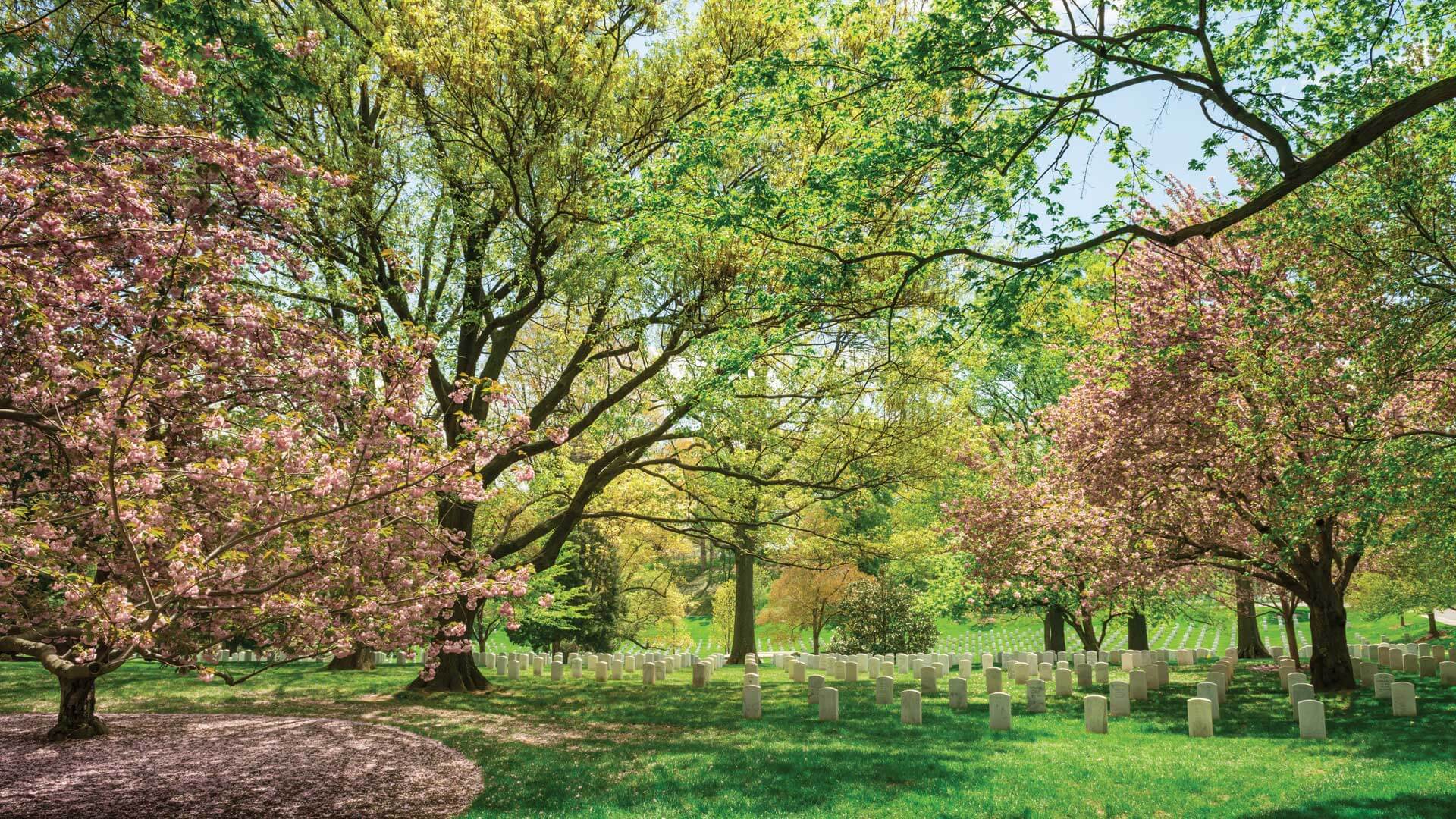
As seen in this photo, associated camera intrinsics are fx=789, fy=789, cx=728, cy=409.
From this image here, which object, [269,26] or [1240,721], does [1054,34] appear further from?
[269,26]

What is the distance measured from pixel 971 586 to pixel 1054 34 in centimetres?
1502

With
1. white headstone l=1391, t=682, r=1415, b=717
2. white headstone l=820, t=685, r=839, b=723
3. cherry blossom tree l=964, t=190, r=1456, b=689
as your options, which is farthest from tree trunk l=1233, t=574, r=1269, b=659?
white headstone l=820, t=685, r=839, b=723

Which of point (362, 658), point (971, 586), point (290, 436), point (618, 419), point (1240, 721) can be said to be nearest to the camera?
point (290, 436)

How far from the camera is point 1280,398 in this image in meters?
11.5

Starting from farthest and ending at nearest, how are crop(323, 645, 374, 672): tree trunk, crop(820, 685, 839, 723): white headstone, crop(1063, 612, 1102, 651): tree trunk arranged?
crop(1063, 612, 1102, 651): tree trunk, crop(323, 645, 374, 672): tree trunk, crop(820, 685, 839, 723): white headstone

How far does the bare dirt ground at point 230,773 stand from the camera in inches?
318

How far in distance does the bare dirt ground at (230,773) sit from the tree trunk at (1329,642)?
15080 mm

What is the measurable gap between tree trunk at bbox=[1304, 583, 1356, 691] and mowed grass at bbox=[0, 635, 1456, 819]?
0.54 m

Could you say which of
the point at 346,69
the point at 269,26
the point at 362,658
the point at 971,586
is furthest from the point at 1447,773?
the point at 362,658

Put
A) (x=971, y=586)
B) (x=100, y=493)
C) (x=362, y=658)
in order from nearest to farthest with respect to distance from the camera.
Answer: (x=100, y=493) < (x=971, y=586) < (x=362, y=658)

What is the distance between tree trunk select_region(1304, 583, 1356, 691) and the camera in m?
14.7

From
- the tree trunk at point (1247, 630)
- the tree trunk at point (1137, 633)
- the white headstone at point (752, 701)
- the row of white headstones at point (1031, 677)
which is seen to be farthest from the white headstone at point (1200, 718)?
the tree trunk at point (1137, 633)

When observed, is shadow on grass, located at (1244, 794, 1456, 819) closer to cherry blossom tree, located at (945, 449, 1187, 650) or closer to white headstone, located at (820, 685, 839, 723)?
white headstone, located at (820, 685, 839, 723)

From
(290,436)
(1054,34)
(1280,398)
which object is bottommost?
(290,436)
